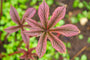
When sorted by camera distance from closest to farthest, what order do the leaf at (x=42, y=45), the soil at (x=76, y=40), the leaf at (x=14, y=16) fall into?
the leaf at (x=42, y=45) < the leaf at (x=14, y=16) < the soil at (x=76, y=40)

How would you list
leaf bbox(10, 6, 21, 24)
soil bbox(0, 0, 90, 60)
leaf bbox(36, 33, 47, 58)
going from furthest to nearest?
soil bbox(0, 0, 90, 60), leaf bbox(10, 6, 21, 24), leaf bbox(36, 33, 47, 58)

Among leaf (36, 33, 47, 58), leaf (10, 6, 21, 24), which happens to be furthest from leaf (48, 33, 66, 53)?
leaf (10, 6, 21, 24)

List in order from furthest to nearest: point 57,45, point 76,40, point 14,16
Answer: point 76,40
point 14,16
point 57,45

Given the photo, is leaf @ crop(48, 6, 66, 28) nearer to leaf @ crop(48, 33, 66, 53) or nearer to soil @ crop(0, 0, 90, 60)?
leaf @ crop(48, 33, 66, 53)

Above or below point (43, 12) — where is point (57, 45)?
below

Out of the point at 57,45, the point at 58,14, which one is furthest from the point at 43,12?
the point at 57,45

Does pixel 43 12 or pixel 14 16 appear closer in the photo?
pixel 43 12

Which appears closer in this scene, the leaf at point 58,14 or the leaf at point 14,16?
the leaf at point 58,14

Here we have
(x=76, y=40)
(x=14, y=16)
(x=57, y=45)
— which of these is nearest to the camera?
(x=57, y=45)

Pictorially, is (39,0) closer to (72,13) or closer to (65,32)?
(72,13)

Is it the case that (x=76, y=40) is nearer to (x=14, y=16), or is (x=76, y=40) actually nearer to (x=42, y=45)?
(x=14, y=16)

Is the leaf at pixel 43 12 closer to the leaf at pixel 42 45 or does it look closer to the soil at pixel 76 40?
the leaf at pixel 42 45

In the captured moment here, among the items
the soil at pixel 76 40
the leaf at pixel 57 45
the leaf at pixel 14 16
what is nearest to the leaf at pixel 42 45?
the leaf at pixel 57 45
